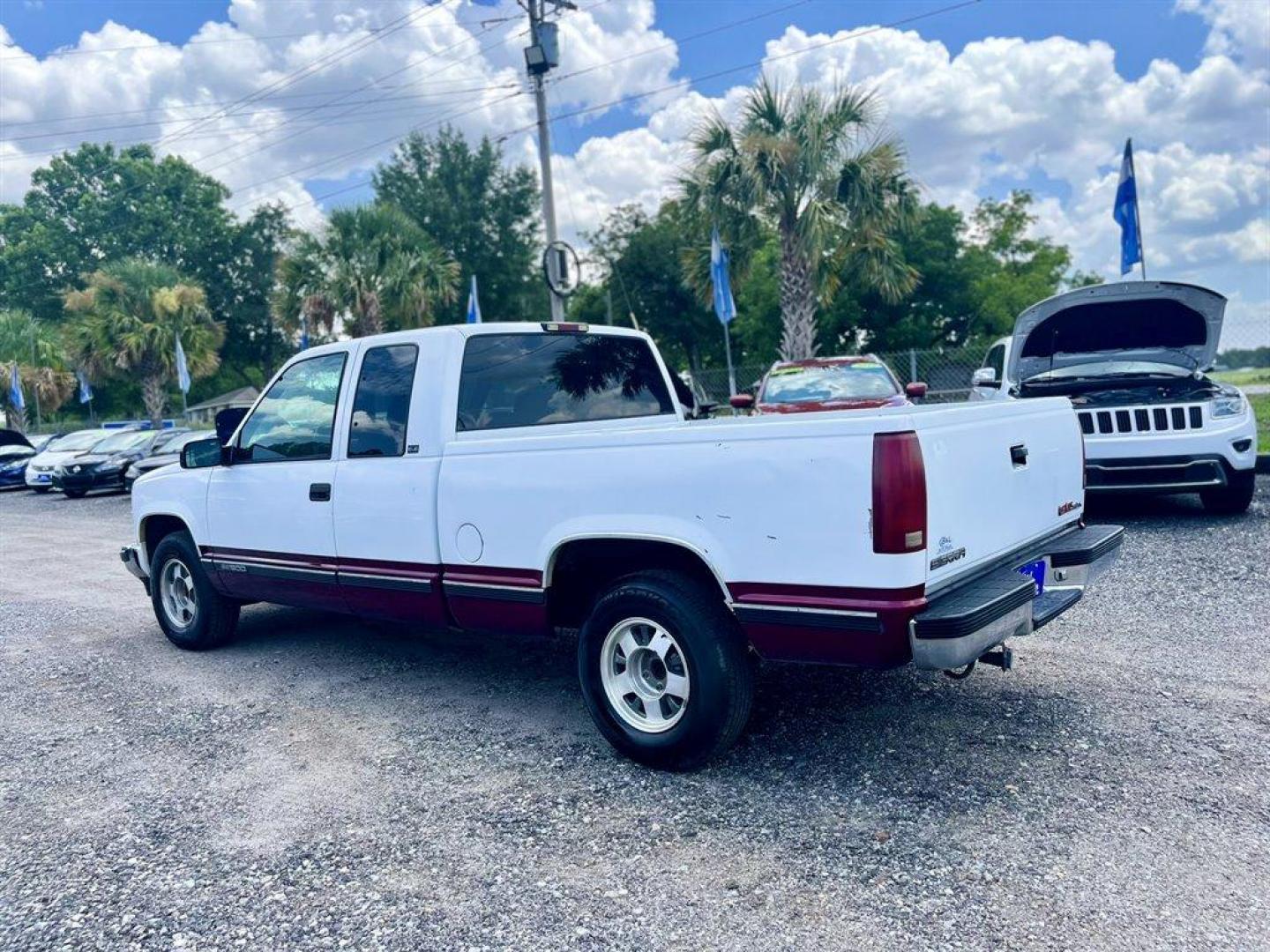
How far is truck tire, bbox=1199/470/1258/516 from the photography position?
7.78m

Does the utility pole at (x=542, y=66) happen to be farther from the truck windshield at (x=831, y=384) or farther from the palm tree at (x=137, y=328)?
the palm tree at (x=137, y=328)

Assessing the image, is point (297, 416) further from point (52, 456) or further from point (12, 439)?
point (12, 439)

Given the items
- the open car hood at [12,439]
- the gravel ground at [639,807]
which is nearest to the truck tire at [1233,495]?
the gravel ground at [639,807]

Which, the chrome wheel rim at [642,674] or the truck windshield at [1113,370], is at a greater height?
the truck windshield at [1113,370]

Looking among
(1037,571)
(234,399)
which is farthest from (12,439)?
(1037,571)

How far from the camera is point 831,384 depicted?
36.2 ft

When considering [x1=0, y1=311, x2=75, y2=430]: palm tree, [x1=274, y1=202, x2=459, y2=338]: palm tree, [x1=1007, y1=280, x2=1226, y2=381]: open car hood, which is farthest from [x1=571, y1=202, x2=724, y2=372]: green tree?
[x1=1007, y1=280, x2=1226, y2=381]: open car hood

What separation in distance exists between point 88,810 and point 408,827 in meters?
1.37

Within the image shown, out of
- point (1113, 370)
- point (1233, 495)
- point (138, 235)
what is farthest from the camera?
point (138, 235)

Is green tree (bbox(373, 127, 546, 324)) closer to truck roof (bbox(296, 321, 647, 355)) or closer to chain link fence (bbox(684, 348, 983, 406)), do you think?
chain link fence (bbox(684, 348, 983, 406))

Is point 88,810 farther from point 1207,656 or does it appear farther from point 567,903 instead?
point 1207,656

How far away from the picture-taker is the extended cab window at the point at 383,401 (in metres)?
4.55

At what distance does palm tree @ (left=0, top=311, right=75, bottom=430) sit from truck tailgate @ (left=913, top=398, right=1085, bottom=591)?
4580 centimetres

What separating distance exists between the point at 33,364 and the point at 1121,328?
4527cm
